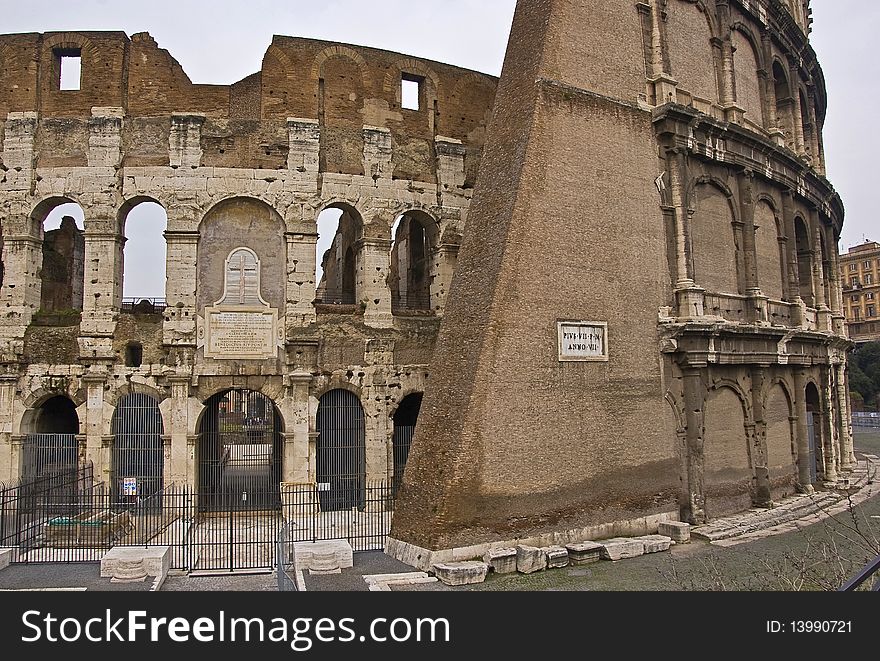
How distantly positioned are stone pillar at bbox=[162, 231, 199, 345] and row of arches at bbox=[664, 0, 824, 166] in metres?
12.6

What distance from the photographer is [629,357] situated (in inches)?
579

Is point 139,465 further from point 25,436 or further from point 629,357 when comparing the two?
point 629,357

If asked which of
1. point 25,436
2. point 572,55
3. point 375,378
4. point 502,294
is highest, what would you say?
point 572,55

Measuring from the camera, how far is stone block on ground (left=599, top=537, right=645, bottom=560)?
41.9ft

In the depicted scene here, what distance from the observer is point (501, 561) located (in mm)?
11828

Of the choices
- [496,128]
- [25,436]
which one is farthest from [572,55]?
[25,436]

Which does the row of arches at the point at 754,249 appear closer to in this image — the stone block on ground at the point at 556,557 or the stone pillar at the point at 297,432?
the stone block on ground at the point at 556,557

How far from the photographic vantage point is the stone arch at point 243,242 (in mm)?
17078

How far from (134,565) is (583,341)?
Answer: 29.9 feet

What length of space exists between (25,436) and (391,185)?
1075 cm

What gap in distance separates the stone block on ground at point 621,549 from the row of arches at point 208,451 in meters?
5.58

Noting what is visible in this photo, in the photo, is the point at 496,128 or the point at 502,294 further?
the point at 496,128

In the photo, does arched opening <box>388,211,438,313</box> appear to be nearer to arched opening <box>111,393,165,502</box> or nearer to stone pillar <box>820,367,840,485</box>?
arched opening <box>111,393,165,502</box>

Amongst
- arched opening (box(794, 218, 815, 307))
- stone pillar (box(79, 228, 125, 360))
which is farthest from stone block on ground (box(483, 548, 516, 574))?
arched opening (box(794, 218, 815, 307))
